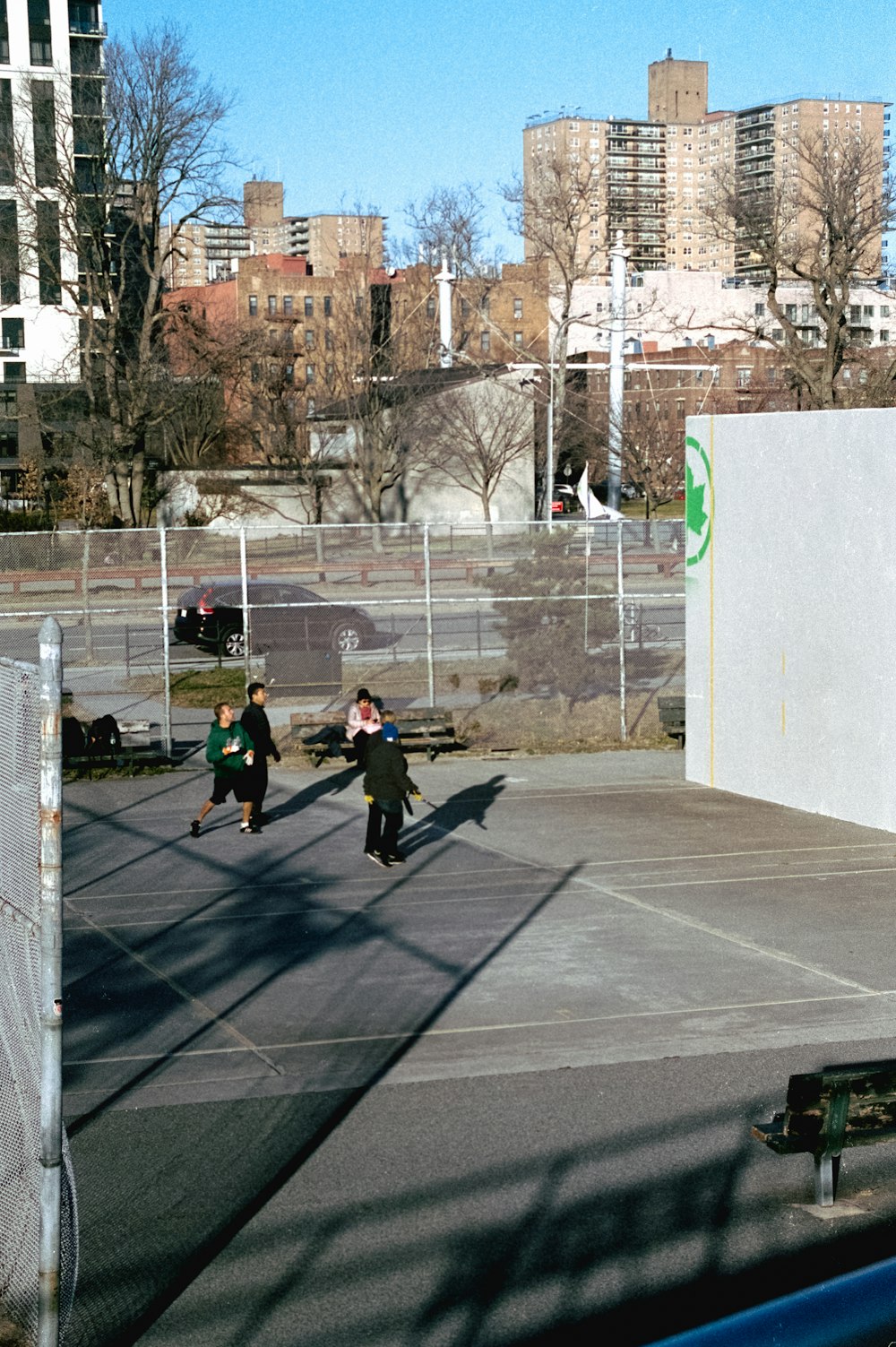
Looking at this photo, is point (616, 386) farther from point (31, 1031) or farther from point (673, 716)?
point (31, 1031)

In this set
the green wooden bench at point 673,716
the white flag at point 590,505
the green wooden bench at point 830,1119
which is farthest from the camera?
the white flag at point 590,505

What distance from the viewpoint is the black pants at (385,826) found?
47.9 ft

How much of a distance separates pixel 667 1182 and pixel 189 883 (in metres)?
7.69

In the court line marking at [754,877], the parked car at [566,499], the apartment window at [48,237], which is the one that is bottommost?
the court line marking at [754,877]

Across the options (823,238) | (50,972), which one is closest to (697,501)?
(50,972)

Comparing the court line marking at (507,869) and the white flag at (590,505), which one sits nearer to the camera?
the court line marking at (507,869)

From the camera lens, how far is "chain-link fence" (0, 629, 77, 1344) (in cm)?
518

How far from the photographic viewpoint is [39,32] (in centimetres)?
7231

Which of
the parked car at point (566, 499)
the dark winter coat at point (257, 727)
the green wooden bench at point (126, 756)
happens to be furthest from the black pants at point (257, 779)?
the parked car at point (566, 499)

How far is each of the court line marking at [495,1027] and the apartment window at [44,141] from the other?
46240mm

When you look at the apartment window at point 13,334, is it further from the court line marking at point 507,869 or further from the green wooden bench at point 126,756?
the court line marking at point 507,869

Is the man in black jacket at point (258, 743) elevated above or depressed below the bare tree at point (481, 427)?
below

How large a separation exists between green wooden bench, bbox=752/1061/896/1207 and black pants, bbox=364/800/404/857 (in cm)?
770

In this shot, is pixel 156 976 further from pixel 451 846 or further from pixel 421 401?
pixel 421 401
